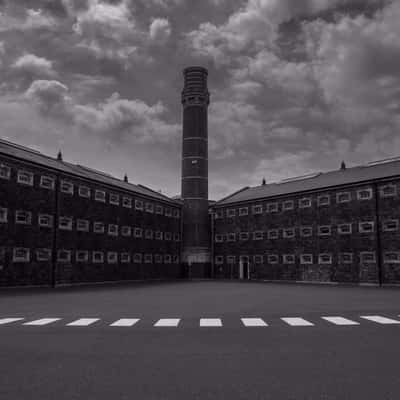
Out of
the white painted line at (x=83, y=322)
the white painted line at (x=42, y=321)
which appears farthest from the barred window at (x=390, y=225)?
the white painted line at (x=42, y=321)

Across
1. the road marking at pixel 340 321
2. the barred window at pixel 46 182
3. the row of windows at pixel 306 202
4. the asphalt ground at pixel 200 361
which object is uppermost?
the barred window at pixel 46 182

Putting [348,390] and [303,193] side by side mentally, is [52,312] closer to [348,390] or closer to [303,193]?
[348,390]

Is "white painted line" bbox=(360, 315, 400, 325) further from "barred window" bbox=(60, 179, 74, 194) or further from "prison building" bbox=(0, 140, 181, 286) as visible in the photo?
"barred window" bbox=(60, 179, 74, 194)

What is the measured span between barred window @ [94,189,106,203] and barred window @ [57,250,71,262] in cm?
667

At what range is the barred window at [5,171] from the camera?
34.1 m

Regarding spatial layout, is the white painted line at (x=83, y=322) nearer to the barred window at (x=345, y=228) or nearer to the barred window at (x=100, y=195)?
the barred window at (x=100, y=195)

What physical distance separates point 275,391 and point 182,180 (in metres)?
54.5

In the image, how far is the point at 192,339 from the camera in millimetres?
10453

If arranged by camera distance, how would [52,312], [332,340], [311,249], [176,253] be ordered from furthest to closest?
[176,253] → [311,249] → [52,312] → [332,340]

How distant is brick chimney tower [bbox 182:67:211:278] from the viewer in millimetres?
57781

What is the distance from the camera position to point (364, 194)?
4284cm

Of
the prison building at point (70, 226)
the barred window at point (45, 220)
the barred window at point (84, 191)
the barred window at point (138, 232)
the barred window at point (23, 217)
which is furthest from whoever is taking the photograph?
the barred window at point (138, 232)

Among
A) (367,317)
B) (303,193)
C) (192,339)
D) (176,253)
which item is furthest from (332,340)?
(176,253)

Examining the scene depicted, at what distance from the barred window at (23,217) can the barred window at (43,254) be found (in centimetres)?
261
